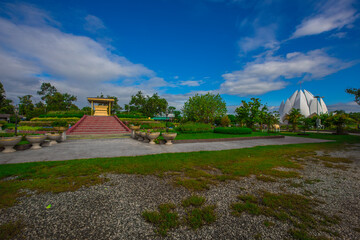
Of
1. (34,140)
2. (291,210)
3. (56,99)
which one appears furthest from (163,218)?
(56,99)

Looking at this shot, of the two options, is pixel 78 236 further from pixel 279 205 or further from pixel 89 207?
pixel 279 205

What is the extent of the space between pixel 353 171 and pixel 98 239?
8031 millimetres

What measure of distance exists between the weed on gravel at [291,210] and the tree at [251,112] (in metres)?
20.4

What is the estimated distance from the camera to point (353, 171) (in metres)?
5.22

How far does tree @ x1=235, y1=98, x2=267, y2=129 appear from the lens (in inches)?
854

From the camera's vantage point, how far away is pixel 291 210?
2773 millimetres

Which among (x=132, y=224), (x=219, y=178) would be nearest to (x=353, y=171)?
(x=219, y=178)

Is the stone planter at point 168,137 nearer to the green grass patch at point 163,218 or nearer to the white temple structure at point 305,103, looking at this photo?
the green grass patch at point 163,218

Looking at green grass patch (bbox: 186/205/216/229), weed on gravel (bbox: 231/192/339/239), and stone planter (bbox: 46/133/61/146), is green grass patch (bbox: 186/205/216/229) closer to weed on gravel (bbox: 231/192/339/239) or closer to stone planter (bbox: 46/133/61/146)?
weed on gravel (bbox: 231/192/339/239)

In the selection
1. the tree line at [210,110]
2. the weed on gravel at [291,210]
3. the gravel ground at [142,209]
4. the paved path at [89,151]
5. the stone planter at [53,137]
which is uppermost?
the tree line at [210,110]

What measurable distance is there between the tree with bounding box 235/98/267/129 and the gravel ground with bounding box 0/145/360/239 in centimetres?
1842

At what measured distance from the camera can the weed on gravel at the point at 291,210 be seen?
7.65ft

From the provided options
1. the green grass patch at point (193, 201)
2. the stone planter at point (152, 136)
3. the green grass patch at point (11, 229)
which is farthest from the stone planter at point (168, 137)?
the green grass patch at point (11, 229)

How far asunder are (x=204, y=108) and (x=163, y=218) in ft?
83.3
